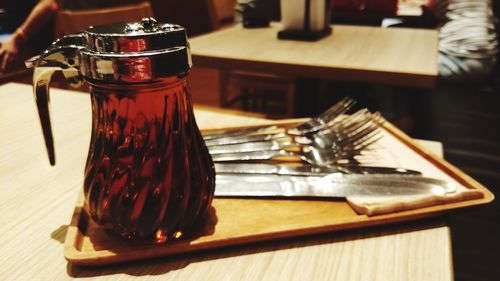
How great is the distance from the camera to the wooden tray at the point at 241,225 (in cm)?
45

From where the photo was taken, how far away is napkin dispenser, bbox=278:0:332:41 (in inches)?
63.0

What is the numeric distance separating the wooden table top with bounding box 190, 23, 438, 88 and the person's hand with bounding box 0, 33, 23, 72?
117 centimetres

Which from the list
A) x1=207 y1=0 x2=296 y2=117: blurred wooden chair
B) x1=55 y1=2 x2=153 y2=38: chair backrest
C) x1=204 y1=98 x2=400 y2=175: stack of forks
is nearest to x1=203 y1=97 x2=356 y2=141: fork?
x1=204 y1=98 x2=400 y2=175: stack of forks

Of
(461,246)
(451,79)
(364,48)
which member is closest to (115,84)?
(461,246)

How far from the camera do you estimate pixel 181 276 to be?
43 centimetres

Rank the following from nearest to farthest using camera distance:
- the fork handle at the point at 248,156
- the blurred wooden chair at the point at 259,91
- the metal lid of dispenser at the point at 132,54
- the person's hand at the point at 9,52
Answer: the metal lid of dispenser at the point at 132,54 → the fork handle at the point at 248,156 → the person's hand at the point at 9,52 → the blurred wooden chair at the point at 259,91

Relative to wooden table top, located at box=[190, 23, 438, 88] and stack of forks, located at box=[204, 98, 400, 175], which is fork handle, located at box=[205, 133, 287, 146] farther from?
wooden table top, located at box=[190, 23, 438, 88]

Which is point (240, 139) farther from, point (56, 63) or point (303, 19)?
point (303, 19)

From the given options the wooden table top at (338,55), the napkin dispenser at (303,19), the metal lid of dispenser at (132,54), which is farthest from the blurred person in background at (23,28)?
the metal lid of dispenser at (132,54)

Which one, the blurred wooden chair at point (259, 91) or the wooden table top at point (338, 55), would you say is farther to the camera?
the blurred wooden chair at point (259, 91)

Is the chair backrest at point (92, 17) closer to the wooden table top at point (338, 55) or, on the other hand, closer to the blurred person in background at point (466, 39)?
the wooden table top at point (338, 55)

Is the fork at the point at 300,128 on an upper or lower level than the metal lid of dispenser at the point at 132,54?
lower

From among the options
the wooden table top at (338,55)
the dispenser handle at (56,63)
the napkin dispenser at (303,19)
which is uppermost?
the dispenser handle at (56,63)

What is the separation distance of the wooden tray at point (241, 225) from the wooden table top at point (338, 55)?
69 cm
